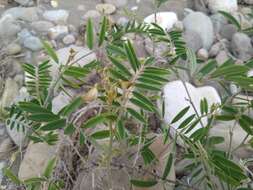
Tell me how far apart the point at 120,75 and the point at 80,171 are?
Answer: 42 cm

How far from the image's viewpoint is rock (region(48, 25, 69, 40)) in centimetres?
204

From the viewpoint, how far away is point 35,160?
4.94 ft

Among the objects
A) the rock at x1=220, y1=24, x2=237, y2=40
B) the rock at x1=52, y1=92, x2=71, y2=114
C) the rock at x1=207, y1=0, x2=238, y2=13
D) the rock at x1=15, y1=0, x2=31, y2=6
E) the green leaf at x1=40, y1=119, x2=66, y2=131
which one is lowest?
the rock at x1=52, y1=92, x2=71, y2=114

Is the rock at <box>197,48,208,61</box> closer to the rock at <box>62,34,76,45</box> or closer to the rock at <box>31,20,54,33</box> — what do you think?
the rock at <box>62,34,76,45</box>

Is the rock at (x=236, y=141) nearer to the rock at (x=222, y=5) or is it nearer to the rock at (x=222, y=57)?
the rock at (x=222, y=57)

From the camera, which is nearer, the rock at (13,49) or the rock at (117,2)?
the rock at (13,49)

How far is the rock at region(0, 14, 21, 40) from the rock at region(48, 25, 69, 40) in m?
0.12

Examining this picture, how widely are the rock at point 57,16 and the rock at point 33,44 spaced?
0.52ft

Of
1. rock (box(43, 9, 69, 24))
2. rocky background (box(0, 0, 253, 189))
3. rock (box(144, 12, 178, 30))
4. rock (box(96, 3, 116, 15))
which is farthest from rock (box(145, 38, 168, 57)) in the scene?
rock (box(43, 9, 69, 24))

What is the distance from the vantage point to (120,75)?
958 millimetres

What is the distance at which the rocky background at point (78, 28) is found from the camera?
1.89 metres

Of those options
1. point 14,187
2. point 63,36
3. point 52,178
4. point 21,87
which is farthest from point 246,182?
point 63,36

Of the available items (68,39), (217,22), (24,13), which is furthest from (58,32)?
(217,22)

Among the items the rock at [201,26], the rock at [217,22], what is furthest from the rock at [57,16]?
the rock at [217,22]
